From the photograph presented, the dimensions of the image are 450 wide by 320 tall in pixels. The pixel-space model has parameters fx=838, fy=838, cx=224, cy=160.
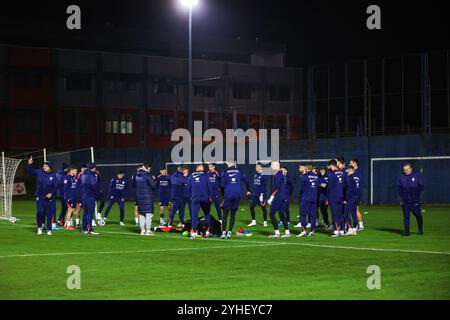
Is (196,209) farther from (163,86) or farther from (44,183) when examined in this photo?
(163,86)

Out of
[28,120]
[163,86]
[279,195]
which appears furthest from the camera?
[163,86]

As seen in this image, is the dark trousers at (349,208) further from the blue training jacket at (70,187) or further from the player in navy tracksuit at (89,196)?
the blue training jacket at (70,187)

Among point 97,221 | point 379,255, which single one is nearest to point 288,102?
point 97,221

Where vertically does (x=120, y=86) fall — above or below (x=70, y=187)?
above

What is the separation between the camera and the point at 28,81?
73500 millimetres

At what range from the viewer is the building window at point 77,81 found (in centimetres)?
7569

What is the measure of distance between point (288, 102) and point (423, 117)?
1029cm

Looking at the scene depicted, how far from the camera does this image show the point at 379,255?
723 inches

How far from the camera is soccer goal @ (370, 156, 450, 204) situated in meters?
42.7

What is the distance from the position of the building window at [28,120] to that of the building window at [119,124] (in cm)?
642

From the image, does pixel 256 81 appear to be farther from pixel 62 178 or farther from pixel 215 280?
pixel 215 280

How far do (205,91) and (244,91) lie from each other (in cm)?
404

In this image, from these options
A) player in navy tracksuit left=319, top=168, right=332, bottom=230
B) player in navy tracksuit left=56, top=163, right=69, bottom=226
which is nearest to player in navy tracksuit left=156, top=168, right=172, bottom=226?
player in navy tracksuit left=56, top=163, right=69, bottom=226
